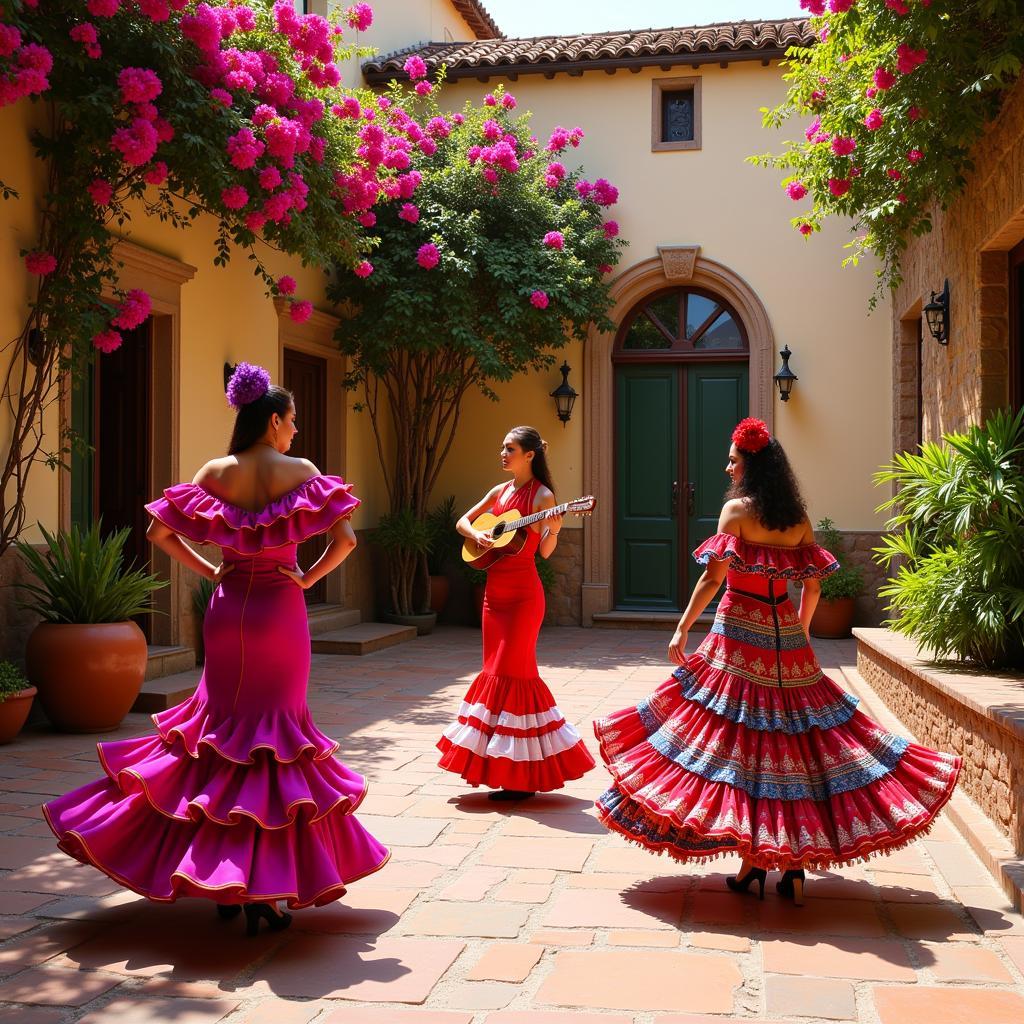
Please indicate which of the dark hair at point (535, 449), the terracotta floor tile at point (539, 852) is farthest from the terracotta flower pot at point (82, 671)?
the terracotta floor tile at point (539, 852)

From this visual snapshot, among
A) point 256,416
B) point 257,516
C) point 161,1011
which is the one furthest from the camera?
point 256,416

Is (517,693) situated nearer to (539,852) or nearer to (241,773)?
(539,852)

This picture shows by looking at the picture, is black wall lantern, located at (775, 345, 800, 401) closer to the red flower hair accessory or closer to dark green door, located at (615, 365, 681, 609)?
dark green door, located at (615, 365, 681, 609)

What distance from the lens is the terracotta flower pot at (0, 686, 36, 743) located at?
616cm

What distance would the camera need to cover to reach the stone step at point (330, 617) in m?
11.0

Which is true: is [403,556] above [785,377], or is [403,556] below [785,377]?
below

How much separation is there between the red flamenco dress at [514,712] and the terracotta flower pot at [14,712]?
245cm

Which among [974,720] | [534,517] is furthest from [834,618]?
[534,517]

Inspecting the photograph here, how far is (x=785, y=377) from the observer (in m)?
12.4

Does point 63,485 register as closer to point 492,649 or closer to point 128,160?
point 128,160

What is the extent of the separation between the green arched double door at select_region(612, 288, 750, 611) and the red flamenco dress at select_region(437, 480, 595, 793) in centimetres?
791

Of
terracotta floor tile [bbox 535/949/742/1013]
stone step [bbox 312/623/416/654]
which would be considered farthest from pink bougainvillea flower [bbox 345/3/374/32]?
terracotta floor tile [bbox 535/949/742/1013]

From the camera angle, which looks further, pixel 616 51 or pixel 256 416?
pixel 616 51

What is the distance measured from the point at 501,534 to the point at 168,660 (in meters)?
3.83
